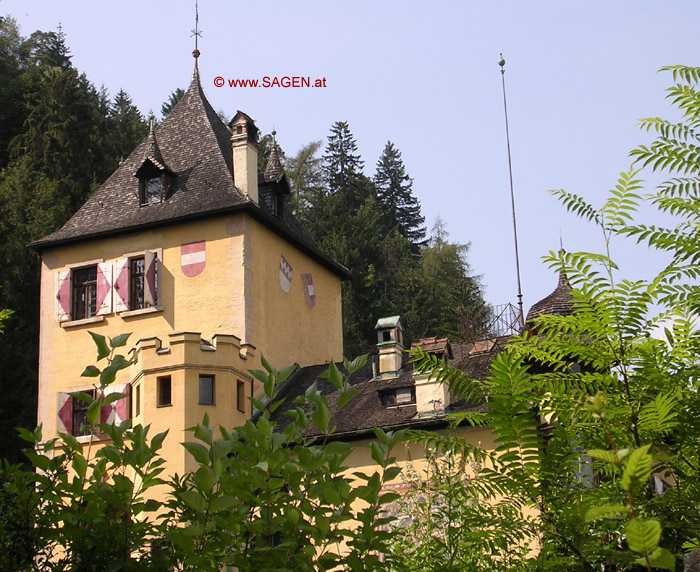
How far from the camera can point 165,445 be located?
20422 mm

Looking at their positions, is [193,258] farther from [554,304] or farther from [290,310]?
[554,304]

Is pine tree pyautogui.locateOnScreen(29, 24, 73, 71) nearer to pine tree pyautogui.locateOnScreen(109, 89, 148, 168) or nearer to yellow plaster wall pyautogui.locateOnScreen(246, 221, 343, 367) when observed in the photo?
pine tree pyautogui.locateOnScreen(109, 89, 148, 168)

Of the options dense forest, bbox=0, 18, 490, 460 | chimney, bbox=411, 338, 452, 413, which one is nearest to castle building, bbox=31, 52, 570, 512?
chimney, bbox=411, 338, 452, 413

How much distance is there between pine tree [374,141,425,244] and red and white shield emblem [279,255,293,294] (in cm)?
3555

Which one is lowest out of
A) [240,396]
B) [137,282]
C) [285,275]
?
[240,396]

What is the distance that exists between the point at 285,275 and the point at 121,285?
383cm

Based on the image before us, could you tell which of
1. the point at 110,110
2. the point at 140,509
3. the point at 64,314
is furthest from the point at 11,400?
the point at 140,509

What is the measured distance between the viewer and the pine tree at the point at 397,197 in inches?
2482

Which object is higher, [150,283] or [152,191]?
[152,191]

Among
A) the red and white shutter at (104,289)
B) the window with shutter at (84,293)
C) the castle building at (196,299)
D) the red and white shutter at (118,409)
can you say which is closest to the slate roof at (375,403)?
the castle building at (196,299)

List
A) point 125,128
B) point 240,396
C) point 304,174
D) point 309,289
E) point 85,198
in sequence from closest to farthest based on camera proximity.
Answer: point 240,396 < point 309,289 < point 85,198 < point 125,128 < point 304,174

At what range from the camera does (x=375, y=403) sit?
20859mm

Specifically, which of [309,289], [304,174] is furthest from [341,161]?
[309,289]

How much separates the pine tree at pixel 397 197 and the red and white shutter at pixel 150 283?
37.3 meters
